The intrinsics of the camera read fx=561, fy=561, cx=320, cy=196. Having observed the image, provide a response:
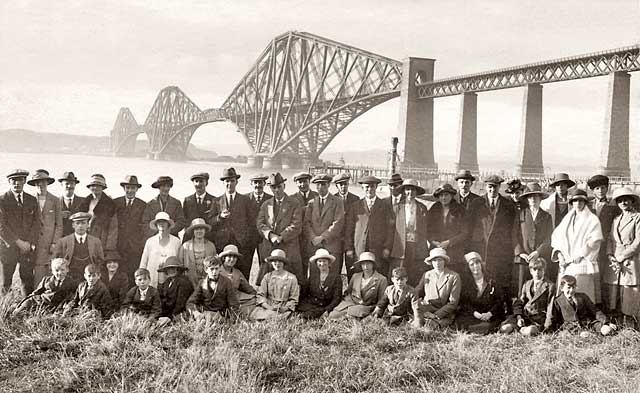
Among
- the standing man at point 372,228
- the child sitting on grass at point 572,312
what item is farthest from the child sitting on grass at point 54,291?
the child sitting on grass at point 572,312

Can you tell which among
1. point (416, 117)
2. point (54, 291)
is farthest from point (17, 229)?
point (416, 117)

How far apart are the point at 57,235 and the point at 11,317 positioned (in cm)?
120

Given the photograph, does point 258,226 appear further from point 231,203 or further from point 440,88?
point 440,88

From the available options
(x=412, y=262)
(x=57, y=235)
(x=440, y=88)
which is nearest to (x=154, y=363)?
(x=57, y=235)

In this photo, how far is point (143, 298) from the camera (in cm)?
546

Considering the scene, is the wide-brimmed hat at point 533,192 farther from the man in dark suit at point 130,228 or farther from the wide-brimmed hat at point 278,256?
the man in dark suit at point 130,228

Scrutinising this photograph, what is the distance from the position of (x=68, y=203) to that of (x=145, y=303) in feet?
5.85

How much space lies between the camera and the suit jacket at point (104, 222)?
627cm

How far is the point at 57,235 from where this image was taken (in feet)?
19.9

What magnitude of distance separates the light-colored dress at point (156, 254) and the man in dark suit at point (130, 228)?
60 centimetres

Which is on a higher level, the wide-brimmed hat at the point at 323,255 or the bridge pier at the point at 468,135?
the bridge pier at the point at 468,135

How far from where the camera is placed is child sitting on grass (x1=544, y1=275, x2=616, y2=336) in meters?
5.21

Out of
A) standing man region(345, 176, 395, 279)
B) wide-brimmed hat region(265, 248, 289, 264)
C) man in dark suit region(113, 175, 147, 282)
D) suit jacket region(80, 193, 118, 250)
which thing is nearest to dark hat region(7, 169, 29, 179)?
suit jacket region(80, 193, 118, 250)

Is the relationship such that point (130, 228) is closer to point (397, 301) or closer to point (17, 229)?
point (17, 229)
